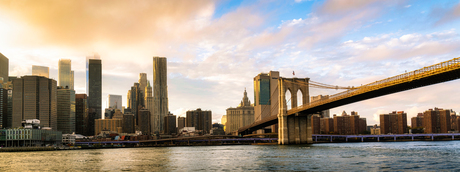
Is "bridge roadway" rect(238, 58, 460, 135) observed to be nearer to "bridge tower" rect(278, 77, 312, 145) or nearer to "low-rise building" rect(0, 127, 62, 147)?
"bridge tower" rect(278, 77, 312, 145)

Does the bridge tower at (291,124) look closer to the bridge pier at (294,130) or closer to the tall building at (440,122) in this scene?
the bridge pier at (294,130)

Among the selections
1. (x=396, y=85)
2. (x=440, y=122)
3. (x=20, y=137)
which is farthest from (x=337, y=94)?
(x=440, y=122)

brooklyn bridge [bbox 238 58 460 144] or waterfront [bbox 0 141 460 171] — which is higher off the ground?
brooklyn bridge [bbox 238 58 460 144]

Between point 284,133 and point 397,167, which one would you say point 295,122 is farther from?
point 397,167

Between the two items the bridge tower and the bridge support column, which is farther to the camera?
the bridge tower

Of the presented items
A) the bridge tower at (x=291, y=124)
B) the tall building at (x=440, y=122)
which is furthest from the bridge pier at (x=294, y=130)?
the tall building at (x=440, y=122)

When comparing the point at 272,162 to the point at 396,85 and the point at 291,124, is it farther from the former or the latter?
the point at 291,124

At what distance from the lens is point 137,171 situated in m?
34.8

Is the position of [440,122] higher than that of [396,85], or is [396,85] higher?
[396,85]

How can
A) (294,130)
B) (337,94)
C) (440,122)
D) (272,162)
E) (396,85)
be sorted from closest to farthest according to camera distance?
(272,162), (396,85), (337,94), (294,130), (440,122)

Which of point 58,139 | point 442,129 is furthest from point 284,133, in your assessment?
point 442,129

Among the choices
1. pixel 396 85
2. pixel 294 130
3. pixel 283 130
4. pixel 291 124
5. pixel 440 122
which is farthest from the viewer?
pixel 440 122

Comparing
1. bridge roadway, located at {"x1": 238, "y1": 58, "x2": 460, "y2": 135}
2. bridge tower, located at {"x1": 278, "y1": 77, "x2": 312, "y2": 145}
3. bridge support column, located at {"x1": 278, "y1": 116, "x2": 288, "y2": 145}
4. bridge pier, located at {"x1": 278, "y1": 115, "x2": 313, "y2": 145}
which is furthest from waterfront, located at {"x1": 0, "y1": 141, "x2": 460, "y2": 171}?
bridge pier, located at {"x1": 278, "y1": 115, "x2": 313, "y2": 145}

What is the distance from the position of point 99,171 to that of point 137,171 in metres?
3.99
